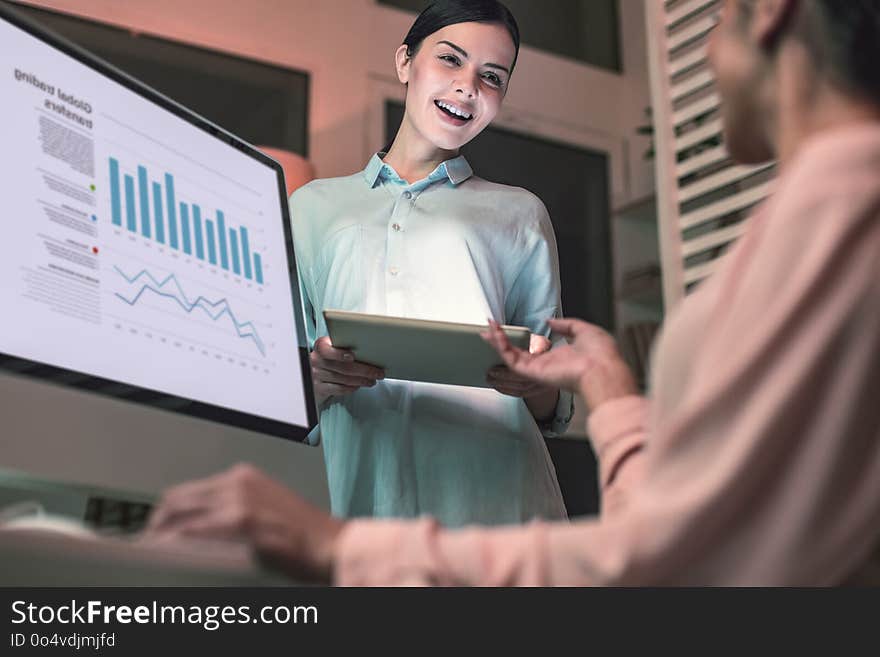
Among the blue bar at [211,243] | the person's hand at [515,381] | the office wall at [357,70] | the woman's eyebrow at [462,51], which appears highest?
the office wall at [357,70]

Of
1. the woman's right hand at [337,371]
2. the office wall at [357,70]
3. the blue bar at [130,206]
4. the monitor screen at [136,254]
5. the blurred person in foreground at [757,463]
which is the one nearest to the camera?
the blurred person in foreground at [757,463]

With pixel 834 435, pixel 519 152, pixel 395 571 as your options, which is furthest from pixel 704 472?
pixel 519 152

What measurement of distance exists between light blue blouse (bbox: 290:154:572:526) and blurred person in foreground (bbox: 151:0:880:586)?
0.88 metres

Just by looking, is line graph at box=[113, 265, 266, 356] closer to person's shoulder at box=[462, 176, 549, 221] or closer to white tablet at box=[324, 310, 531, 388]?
white tablet at box=[324, 310, 531, 388]

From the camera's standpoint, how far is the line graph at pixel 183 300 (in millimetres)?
1064

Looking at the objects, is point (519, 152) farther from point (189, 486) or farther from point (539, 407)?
point (189, 486)

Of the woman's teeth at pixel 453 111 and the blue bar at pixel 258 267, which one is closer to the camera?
the blue bar at pixel 258 267

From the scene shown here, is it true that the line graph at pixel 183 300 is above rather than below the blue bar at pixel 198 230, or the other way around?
below

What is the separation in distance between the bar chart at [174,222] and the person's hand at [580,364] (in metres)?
0.30

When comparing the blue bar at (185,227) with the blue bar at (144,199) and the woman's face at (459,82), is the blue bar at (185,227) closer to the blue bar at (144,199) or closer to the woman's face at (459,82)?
the blue bar at (144,199)

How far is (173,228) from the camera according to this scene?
1134 millimetres

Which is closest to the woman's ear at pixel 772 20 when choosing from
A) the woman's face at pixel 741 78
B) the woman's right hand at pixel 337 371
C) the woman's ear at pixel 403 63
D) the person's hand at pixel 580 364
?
the woman's face at pixel 741 78

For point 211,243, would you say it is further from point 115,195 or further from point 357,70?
point 357,70
